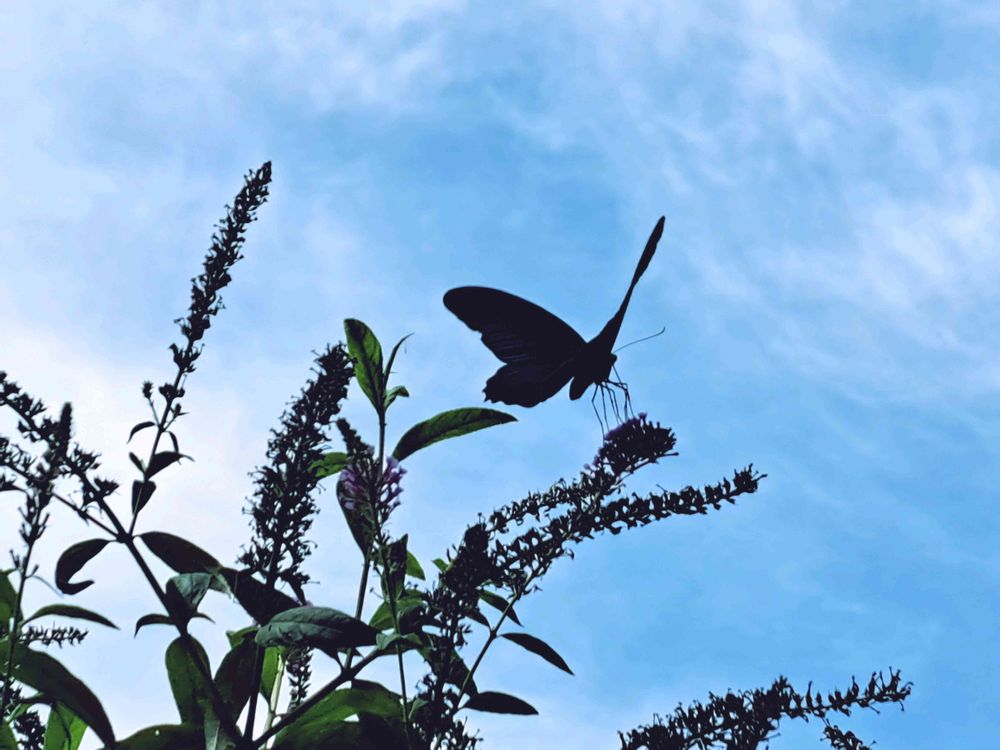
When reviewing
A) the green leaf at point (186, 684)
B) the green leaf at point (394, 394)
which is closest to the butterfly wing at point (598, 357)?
the green leaf at point (394, 394)

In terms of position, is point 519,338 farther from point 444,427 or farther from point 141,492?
point 141,492

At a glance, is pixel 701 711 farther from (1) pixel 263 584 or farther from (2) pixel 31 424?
(2) pixel 31 424

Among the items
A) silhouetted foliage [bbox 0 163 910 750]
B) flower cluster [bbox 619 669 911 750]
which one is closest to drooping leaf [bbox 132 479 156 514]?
silhouetted foliage [bbox 0 163 910 750]

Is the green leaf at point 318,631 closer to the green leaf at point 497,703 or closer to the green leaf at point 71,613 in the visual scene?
the green leaf at point 497,703

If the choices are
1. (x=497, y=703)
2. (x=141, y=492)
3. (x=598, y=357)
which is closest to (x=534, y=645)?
(x=497, y=703)

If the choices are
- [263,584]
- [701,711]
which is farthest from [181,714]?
[701,711]

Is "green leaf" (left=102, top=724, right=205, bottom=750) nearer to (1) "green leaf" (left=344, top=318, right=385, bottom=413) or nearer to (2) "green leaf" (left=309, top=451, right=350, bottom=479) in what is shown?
(2) "green leaf" (left=309, top=451, right=350, bottom=479)
